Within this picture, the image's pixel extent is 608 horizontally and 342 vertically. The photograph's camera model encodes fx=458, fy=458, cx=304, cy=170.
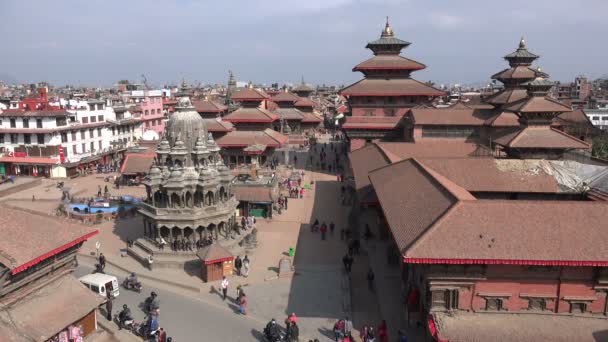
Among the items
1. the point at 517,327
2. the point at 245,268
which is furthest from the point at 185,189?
the point at 517,327

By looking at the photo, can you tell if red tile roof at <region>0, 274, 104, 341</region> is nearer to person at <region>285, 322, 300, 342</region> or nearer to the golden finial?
person at <region>285, 322, 300, 342</region>

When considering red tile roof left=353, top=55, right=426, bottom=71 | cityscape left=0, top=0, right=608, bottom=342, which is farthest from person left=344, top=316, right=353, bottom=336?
red tile roof left=353, top=55, right=426, bottom=71

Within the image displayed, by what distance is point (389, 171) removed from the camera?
2456cm

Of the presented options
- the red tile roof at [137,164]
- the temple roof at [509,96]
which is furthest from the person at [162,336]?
the temple roof at [509,96]

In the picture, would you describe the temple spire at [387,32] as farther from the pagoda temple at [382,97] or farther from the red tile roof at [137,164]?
the red tile roof at [137,164]

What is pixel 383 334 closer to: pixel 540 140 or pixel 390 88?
pixel 540 140

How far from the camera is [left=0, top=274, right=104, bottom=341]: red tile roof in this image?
13492 mm

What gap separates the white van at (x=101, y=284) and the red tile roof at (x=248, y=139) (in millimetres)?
27080

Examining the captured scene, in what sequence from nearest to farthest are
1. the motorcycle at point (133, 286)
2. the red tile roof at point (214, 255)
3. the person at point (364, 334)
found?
the person at point (364, 334), the motorcycle at point (133, 286), the red tile roof at point (214, 255)

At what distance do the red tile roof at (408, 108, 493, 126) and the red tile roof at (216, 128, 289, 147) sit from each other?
50.0 feet

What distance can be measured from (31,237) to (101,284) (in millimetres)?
6686

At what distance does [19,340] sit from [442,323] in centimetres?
1263

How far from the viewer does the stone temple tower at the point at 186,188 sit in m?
26.3

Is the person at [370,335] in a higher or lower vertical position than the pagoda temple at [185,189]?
lower
